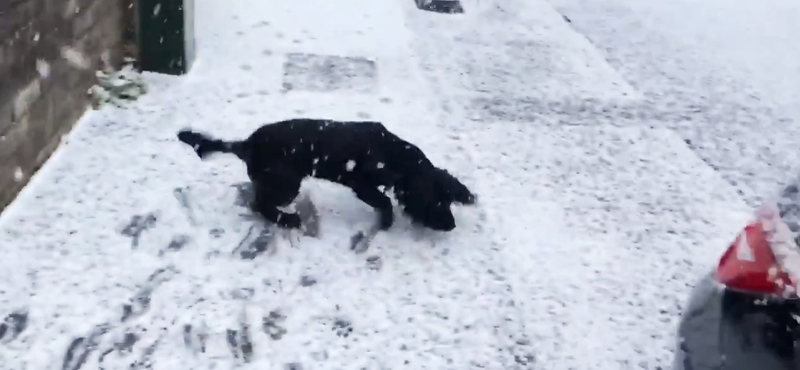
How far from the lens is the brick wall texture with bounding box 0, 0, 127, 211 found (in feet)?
11.6

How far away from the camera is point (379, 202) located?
12.2ft

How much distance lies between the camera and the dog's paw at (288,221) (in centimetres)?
370

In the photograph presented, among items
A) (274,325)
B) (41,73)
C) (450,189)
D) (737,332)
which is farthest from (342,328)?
(41,73)

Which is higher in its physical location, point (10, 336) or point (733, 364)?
point (733, 364)

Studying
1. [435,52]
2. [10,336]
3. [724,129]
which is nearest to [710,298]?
[10,336]

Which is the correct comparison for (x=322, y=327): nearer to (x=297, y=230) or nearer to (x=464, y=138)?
(x=297, y=230)

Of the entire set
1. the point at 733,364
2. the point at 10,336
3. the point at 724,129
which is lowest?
the point at 10,336

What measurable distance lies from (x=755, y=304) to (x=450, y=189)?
199 cm

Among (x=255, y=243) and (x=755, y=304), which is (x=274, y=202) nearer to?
(x=255, y=243)

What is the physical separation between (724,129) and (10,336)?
16.1ft

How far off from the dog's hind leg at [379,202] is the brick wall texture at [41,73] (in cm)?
170

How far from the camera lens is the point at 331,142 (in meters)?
3.56

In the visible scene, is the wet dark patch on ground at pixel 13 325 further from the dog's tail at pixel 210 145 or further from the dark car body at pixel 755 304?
the dark car body at pixel 755 304

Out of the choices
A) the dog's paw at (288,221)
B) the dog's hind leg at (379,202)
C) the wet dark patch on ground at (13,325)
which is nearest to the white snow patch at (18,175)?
the wet dark patch on ground at (13,325)
